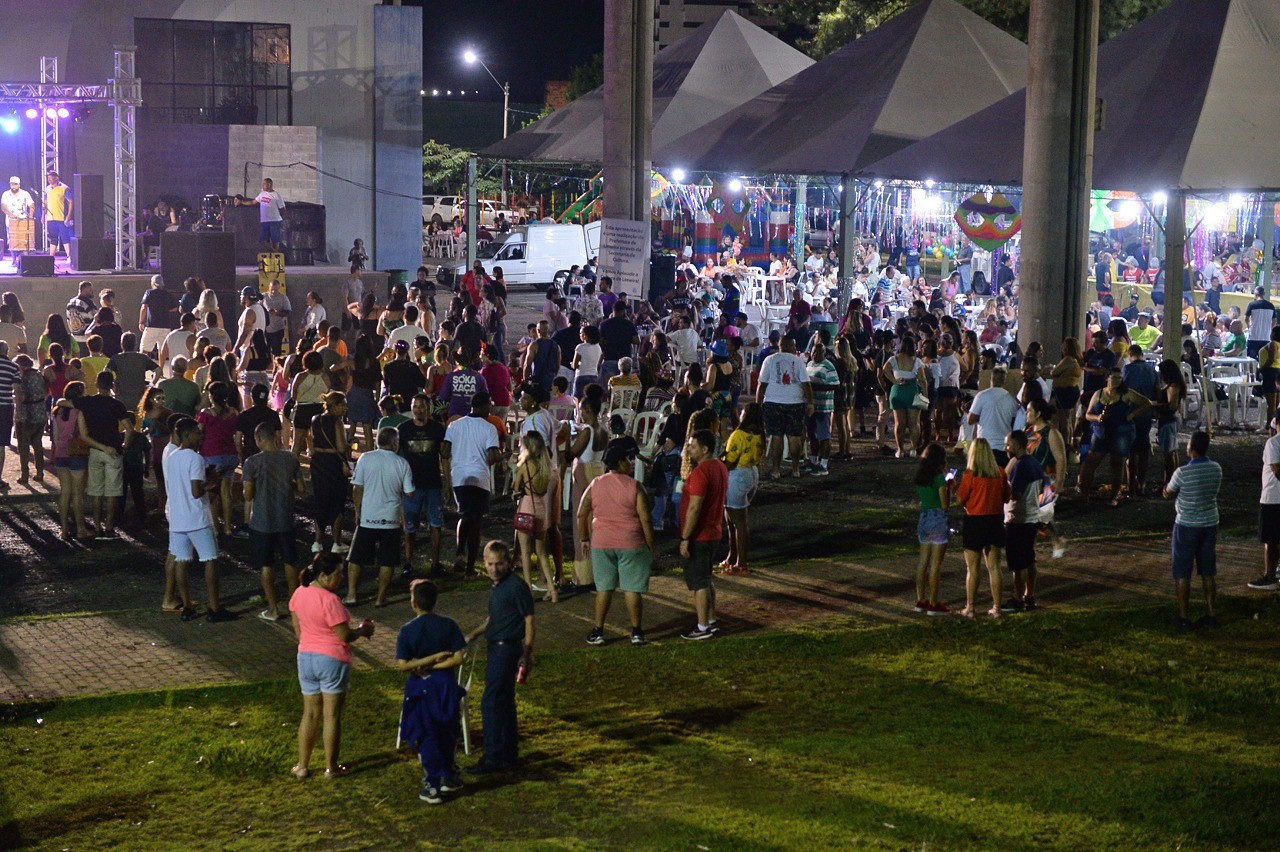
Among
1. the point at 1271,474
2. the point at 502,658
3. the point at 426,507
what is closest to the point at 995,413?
the point at 1271,474

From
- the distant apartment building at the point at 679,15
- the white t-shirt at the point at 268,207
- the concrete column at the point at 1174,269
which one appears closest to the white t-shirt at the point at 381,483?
the concrete column at the point at 1174,269

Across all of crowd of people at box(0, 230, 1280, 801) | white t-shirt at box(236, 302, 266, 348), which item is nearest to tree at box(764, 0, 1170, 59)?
crowd of people at box(0, 230, 1280, 801)

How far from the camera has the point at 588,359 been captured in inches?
679

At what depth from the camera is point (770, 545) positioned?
45.2 feet

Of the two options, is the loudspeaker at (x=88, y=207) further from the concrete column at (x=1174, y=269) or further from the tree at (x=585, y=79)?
the tree at (x=585, y=79)

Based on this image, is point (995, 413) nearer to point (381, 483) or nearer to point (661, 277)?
point (381, 483)

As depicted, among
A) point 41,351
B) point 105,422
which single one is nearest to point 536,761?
point 105,422

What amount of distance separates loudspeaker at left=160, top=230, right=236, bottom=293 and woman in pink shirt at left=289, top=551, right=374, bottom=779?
1677cm

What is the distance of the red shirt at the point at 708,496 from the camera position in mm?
10711

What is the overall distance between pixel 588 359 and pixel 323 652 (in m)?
9.47

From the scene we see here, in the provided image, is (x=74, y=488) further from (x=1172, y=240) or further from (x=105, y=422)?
(x=1172, y=240)

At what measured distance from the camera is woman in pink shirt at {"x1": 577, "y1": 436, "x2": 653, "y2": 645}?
1028cm

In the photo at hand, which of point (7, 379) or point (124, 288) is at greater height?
point (124, 288)

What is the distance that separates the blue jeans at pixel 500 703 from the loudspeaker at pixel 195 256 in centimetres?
1707
